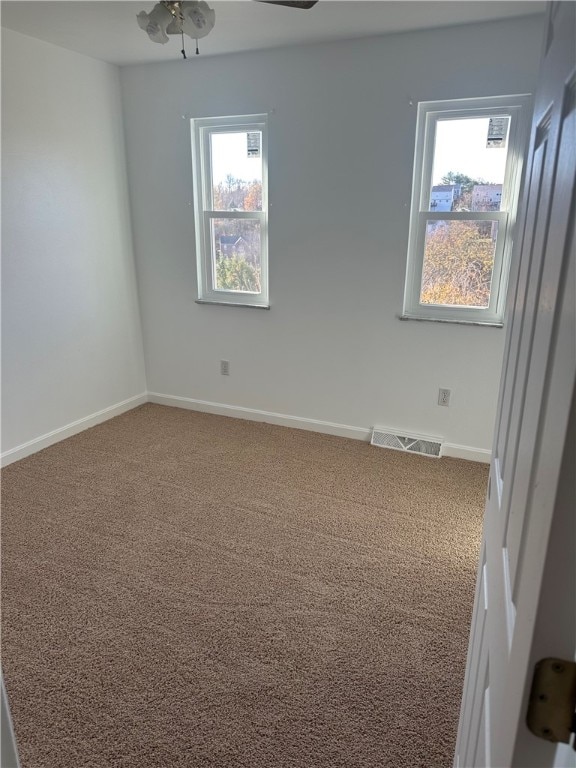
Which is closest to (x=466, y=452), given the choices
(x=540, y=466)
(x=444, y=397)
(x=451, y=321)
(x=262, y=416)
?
(x=444, y=397)

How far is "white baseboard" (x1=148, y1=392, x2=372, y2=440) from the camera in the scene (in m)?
3.71

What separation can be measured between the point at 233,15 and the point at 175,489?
259 cm

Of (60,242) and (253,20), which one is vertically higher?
(253,20)

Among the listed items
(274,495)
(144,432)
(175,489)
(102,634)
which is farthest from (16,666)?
(144,432)

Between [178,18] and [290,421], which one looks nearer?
[178,18]

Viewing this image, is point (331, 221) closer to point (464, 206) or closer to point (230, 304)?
point (464, 206)

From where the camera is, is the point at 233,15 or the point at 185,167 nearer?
the point at 233,15

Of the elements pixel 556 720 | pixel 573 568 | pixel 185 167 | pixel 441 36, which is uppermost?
pixel 441 36

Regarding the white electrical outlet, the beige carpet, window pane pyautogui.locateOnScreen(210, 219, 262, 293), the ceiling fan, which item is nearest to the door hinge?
the beige carpet

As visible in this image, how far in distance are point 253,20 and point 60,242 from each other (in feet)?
5.93

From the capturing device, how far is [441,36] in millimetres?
2822

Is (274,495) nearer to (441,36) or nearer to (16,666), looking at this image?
(16,666)

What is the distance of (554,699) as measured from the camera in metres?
0.47

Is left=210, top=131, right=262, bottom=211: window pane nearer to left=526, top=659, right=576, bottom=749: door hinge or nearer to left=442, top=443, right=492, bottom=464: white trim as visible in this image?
left=442, top=443, right=492, bottom=464: white trim
